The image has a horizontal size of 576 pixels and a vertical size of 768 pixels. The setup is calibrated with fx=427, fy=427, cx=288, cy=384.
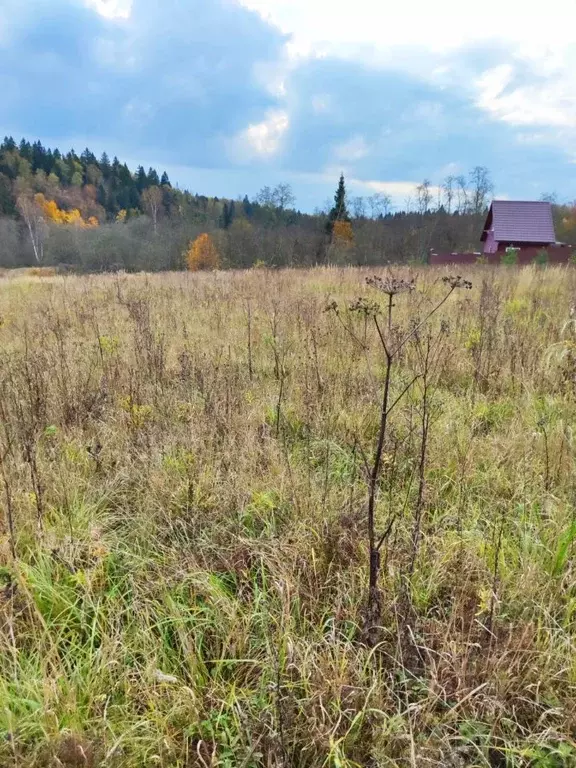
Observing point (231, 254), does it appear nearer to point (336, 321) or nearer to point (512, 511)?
point (336, 321)

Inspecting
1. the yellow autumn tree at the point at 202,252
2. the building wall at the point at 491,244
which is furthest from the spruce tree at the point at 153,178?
the building wall at the point at 491,244

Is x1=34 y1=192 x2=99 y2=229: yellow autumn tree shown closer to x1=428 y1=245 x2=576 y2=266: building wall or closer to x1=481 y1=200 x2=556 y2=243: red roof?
x1=481 y1=200 x2=556 y2=243: red roof

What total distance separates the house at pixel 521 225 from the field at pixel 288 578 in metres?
30.6

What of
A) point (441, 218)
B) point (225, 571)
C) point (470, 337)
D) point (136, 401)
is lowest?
point (225, 571)

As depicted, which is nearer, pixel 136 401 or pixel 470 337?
pixel 136 401

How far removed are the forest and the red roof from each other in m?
5.92

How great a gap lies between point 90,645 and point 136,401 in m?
1.95

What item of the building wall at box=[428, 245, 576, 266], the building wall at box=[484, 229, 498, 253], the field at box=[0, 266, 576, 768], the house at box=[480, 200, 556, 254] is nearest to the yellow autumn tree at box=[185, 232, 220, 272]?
the building wall at box=[484, 229, 498, 253]

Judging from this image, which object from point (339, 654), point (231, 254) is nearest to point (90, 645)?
point (339, 654)

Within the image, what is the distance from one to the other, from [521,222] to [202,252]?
30.9 meters

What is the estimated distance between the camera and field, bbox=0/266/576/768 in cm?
124

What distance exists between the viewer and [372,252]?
41.4m

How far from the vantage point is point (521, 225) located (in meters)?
29.7

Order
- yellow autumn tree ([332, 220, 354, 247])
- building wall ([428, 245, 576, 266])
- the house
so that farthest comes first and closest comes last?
1. yellow autumn tree ([332, 220, 354, 247])
2. the house
3. building wall ([428, 245, 576, 266])
